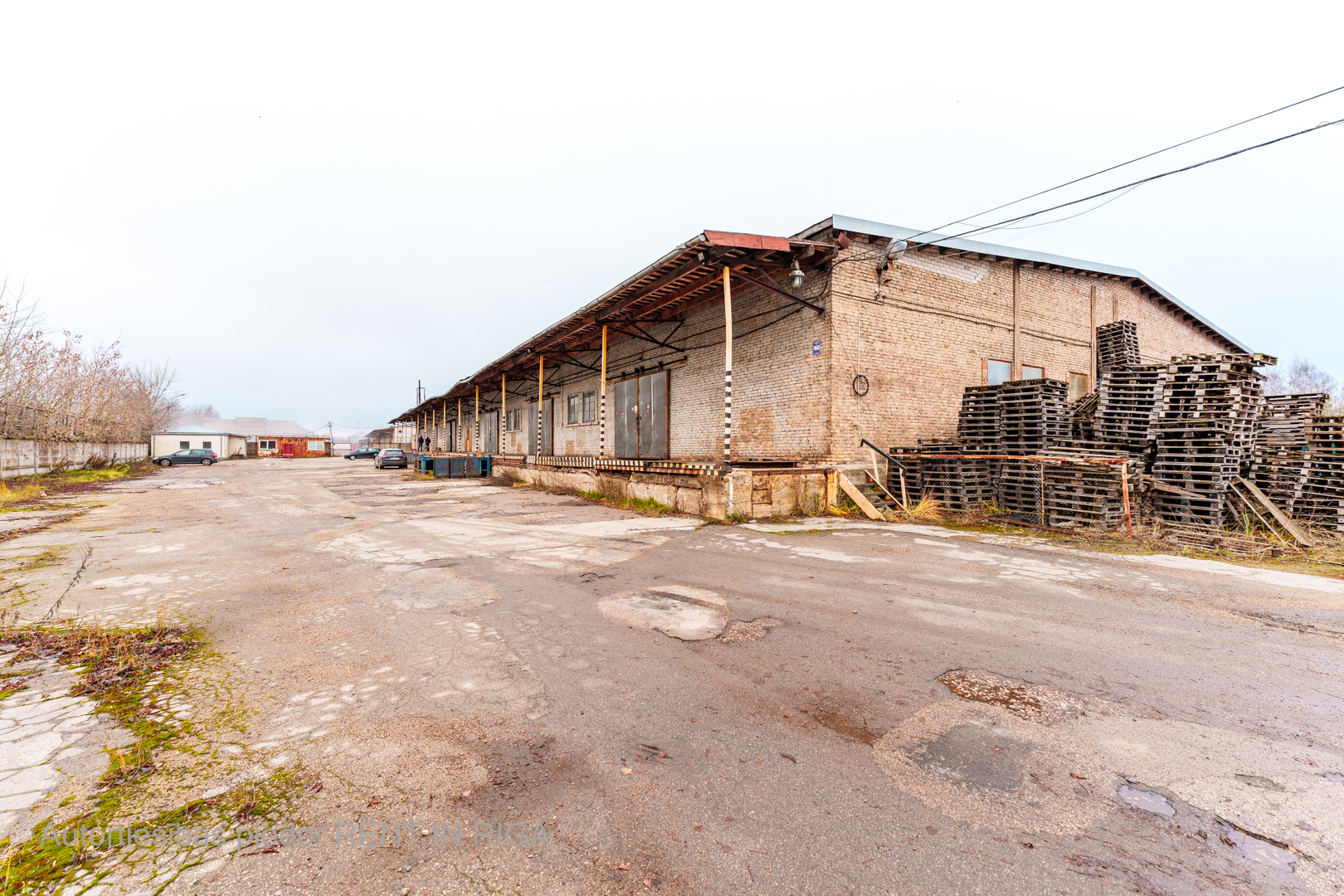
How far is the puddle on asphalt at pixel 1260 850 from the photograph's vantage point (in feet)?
5.73

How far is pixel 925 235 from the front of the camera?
37.9ft

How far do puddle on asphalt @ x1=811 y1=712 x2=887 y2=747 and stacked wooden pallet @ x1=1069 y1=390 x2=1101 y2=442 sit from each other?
987cm

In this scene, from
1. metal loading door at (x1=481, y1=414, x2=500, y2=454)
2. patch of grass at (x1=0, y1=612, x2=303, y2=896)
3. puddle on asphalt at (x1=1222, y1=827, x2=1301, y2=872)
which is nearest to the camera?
patch of grass at (x1=0, y1=612, x2=303, y2=896)

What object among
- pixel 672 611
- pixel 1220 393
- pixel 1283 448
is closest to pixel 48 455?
pixel 672 611

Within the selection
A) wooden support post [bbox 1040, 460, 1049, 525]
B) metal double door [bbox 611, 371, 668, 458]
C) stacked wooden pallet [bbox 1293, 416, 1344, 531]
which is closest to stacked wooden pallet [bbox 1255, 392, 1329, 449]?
stacked wooden pallet [bbox 1293, 416, 1344, 531]

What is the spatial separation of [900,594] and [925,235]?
988cm

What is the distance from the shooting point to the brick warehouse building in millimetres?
11008

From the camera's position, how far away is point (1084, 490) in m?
8.27

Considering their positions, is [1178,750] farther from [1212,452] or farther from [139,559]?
[139,559]

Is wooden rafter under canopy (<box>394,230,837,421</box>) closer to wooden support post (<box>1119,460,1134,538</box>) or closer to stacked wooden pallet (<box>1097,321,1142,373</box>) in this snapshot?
wooden support post (<box>1119,460,1134,538</box>)

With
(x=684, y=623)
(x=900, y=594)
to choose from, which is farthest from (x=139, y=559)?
(x=900, y=594)

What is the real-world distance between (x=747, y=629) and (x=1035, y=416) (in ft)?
29.6

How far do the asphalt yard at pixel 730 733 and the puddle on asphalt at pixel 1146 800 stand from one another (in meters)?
0.02

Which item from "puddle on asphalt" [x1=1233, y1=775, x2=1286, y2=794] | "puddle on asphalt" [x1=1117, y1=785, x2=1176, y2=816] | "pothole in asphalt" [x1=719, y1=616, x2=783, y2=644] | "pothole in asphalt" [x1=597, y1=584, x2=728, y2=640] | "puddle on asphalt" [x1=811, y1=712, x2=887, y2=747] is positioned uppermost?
"pothole in asphalt" [x1=597, y1=584, x2=728, y2=640]
